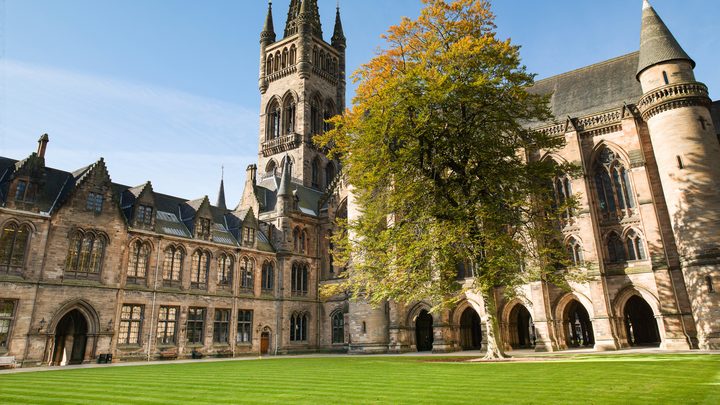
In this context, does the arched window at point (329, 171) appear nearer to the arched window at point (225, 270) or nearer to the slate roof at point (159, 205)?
the slate roof at point (159, 205)

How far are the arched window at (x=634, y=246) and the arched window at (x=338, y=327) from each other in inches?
900

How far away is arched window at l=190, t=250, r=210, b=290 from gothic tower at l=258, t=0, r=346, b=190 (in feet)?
66.4

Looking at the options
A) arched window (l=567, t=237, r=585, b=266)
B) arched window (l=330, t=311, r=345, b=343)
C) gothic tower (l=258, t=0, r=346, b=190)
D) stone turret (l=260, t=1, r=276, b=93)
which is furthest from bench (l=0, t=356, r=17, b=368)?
stone turret (l=260, t=1, r=276, b=93)

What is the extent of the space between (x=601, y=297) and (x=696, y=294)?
477cm

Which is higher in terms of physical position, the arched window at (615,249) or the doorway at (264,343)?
the arched window at (615,249)

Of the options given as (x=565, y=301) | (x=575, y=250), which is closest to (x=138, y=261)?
(x=565, y=301)

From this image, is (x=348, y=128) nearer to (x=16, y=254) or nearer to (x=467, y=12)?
(x=467, y=12)

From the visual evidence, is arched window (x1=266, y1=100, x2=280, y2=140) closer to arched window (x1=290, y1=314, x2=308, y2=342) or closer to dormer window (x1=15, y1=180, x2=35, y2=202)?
arched window (x1=290, y1=314, x2=308, y2=342)

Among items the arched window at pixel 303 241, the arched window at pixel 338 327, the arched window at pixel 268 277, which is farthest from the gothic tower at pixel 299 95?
the arched window at pixel 338 327

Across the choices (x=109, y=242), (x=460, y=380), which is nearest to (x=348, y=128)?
(x=460, y=380)

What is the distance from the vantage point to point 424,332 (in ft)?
119

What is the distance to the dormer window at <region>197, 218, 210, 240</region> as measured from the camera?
35.0 meters

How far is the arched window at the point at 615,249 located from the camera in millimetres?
29516

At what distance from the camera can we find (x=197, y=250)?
A: 113 feet
